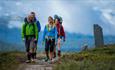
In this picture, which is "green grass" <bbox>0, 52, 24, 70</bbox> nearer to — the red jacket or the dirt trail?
the dirt trail

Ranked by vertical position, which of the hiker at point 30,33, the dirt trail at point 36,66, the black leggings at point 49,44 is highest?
the hiker at point 30,33

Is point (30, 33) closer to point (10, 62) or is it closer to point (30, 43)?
point (30, 43)

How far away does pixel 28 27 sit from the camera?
79.0 ft

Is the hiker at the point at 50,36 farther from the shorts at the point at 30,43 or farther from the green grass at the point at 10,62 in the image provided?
the green grass at the point at 10,62

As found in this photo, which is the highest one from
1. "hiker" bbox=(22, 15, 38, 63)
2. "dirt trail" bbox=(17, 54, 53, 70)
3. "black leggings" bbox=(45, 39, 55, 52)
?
"hiker" bbox=(22, 15, 38, 63)

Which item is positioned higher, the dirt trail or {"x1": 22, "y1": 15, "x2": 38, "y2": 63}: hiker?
{"x1": 22, "y1": 15, "x2": 38, "y2": 63}: hiker

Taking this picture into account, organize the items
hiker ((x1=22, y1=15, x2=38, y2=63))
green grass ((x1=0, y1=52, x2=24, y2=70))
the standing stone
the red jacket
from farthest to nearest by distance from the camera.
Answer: the standing stone < the red jacket < hiker ((x1=22, y1=15, x2=38, y2=63)) < green grass ((x1=0, y1=52, x2=24, y2=70))

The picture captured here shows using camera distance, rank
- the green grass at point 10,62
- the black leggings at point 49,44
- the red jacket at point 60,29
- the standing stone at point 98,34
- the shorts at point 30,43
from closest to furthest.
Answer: the green grass at point 10,62 → the shorts at point 30,43 → the black leggings at point 49,44 → the red jacket at point 60,29 → the standing stone at point 98,34

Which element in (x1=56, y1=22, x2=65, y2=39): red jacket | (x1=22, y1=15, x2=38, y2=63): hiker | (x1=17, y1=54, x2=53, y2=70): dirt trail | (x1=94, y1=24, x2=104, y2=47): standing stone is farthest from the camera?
(x1=94, y1=24, x2=104, y2=47): standing stone

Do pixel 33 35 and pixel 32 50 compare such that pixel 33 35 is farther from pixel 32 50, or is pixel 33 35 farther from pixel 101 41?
→ pixel 101 41

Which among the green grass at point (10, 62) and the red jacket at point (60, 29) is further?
the red jacket at point (60, 29)

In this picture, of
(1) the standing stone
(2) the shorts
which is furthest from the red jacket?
(1) the standing stone

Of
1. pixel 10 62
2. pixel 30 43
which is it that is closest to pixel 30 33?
pixel 30 43

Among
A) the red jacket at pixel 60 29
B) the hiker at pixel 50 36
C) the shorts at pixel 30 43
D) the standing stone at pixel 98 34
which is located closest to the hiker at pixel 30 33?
the shorts at pixel 30 43
